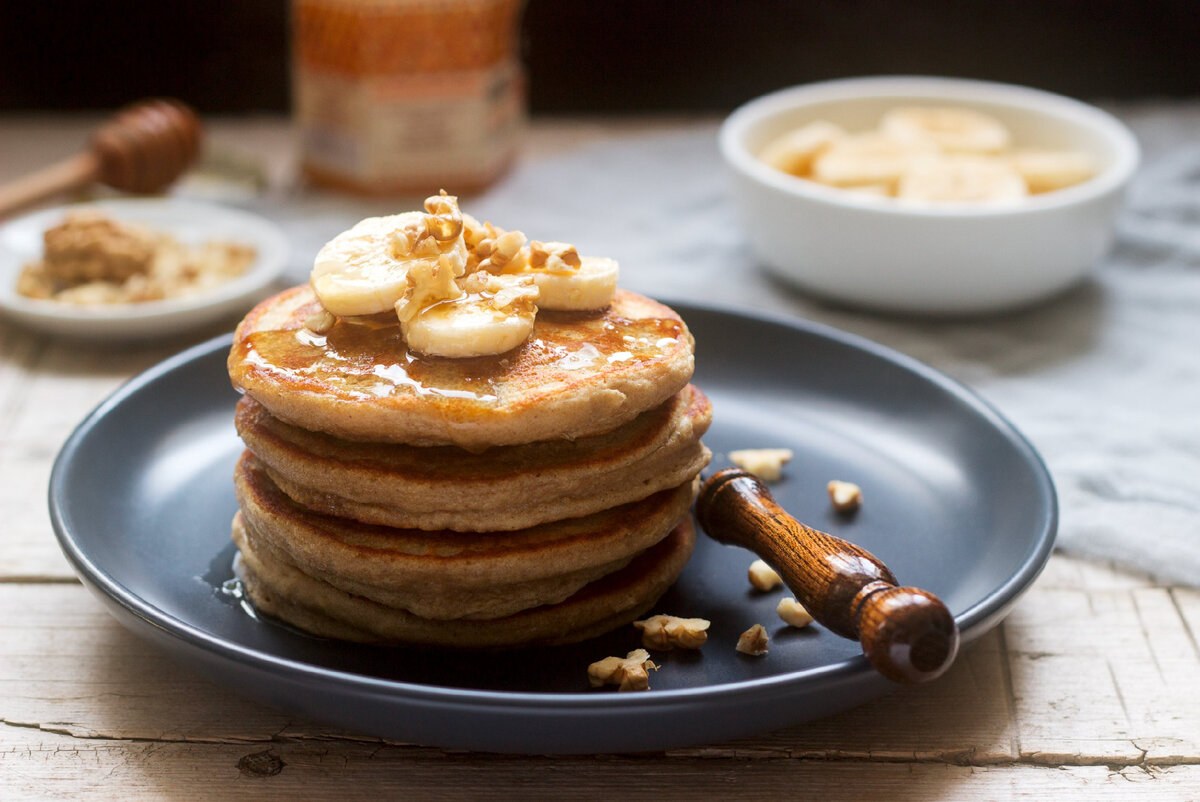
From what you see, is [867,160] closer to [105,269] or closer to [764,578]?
[764,578]

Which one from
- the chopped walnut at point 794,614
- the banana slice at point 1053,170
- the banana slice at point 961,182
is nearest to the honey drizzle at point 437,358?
the chopped walnut at point 794,614

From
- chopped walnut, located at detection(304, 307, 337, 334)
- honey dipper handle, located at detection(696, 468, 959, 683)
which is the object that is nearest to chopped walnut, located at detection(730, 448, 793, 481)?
A: honey dipper handle, located at detection(696, 468, 959, 683)

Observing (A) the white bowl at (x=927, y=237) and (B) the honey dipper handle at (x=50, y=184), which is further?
(B) the honey dipper handle at (x=50, y=184)

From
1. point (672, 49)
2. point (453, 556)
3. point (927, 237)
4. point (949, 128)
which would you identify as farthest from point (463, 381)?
point (672, 49)

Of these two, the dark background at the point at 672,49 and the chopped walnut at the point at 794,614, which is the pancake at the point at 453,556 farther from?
the dark background at the point at 672,49

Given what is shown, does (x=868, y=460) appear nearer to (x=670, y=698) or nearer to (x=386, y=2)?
(x=670, y=698)

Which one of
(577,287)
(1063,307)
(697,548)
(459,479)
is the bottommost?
(1063,307)

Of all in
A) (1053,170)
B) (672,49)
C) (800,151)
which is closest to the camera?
(1053,170)

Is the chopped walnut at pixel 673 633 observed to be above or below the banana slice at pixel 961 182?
below
